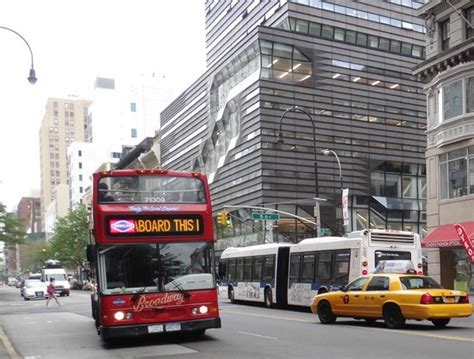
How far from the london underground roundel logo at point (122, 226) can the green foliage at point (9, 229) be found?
1757 inches

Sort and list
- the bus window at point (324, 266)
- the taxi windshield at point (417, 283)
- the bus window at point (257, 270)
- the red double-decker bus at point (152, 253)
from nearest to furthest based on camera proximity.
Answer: the red double-decker bus at point (152, 253), the taxi windshield at point (417, 283), the bus window at point (324, 266), the bus window at point (257, 270)

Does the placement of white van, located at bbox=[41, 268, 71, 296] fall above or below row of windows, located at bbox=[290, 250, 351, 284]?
below

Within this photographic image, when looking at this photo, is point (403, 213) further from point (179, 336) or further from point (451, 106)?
point (179, 336)

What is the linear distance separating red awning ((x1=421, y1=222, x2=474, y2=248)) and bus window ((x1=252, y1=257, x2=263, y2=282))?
32.8 ft

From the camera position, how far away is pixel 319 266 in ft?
75.0

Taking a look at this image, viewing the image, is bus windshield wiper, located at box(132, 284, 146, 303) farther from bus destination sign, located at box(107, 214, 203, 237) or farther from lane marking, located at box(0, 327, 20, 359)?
lane marking, located at box(0, 327, 20, 359)

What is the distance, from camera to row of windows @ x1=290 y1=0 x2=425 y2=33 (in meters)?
62.6

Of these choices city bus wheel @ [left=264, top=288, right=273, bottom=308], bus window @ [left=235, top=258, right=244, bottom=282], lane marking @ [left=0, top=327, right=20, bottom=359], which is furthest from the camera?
bus window @ [left=235, top=258, right=244, bottom=282]

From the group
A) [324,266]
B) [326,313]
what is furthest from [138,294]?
[324,266]

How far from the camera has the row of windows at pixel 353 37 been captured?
60.8m

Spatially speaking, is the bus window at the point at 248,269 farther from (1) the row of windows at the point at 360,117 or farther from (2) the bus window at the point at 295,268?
(1) the row of windows at the point at 360,117

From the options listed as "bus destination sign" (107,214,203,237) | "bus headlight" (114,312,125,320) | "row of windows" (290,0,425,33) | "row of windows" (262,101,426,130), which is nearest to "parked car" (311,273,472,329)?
"bus destination sign" (107,214,203,237)

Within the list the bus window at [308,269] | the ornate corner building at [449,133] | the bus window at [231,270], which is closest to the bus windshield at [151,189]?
the bus window at [308,269]

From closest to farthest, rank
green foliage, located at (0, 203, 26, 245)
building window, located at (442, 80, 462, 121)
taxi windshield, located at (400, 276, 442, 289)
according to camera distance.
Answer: taxi windshield, located at (400, 276, 442, 289) < building window, located at (442, 80, 462, 121) < green foliage, located at (0, 203, 26, 245)
